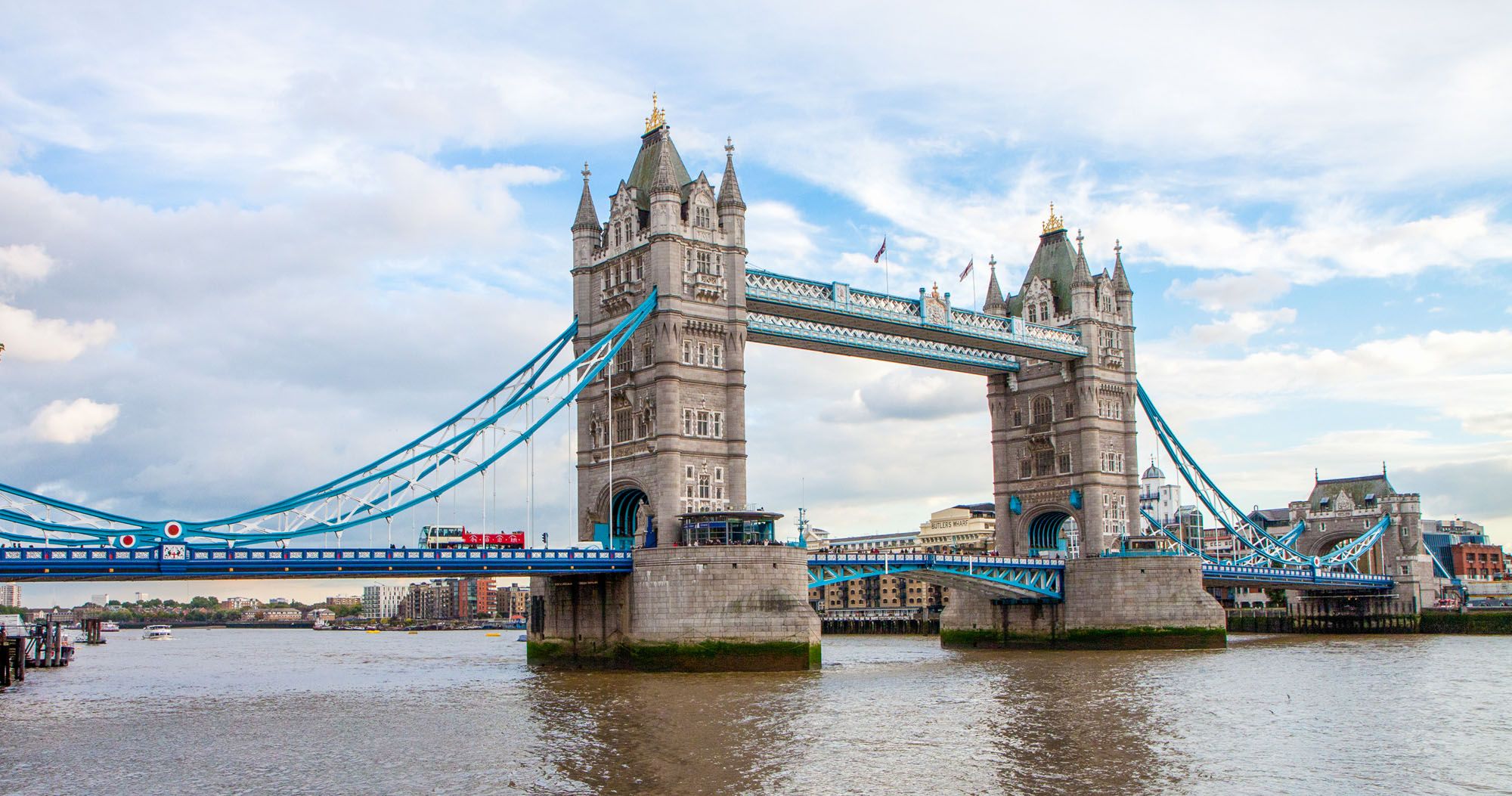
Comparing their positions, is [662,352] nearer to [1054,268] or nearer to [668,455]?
[668,455]

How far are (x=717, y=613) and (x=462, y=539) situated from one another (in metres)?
11.2

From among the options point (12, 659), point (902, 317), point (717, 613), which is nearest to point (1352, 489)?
point (902, 317)

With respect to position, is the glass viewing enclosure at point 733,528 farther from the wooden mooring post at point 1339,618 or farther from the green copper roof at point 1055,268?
the wooden mooring post at point 1339,618

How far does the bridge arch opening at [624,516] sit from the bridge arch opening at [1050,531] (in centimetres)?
2951

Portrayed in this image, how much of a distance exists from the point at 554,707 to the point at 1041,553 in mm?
48205

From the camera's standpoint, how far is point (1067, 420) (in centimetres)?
8588

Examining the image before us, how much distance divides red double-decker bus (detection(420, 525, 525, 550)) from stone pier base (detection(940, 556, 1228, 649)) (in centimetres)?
3632

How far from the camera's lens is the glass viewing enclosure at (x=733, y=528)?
5984 cm

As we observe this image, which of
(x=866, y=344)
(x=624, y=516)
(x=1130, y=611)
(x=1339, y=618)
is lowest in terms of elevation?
(x=1339, y=618)

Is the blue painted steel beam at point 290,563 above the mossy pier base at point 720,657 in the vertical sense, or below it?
above

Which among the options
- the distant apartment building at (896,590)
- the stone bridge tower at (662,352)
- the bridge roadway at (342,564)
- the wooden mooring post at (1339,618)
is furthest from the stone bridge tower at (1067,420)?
the distant apartment building at (896,590)

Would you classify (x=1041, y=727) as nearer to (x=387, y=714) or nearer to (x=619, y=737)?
(x=619, y=737)

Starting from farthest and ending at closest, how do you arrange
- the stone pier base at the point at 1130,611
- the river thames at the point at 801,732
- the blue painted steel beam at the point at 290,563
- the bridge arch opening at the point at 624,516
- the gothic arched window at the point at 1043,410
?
the gothic arched window at the point at 1043,410, the stone pier base at the point at 1130,611, the bridge arch opening at the point at 624,516, the blue painted steel beam at the point at 290,563, the river thames at the point at 801,732

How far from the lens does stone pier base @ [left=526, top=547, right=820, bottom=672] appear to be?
57.1 meters
